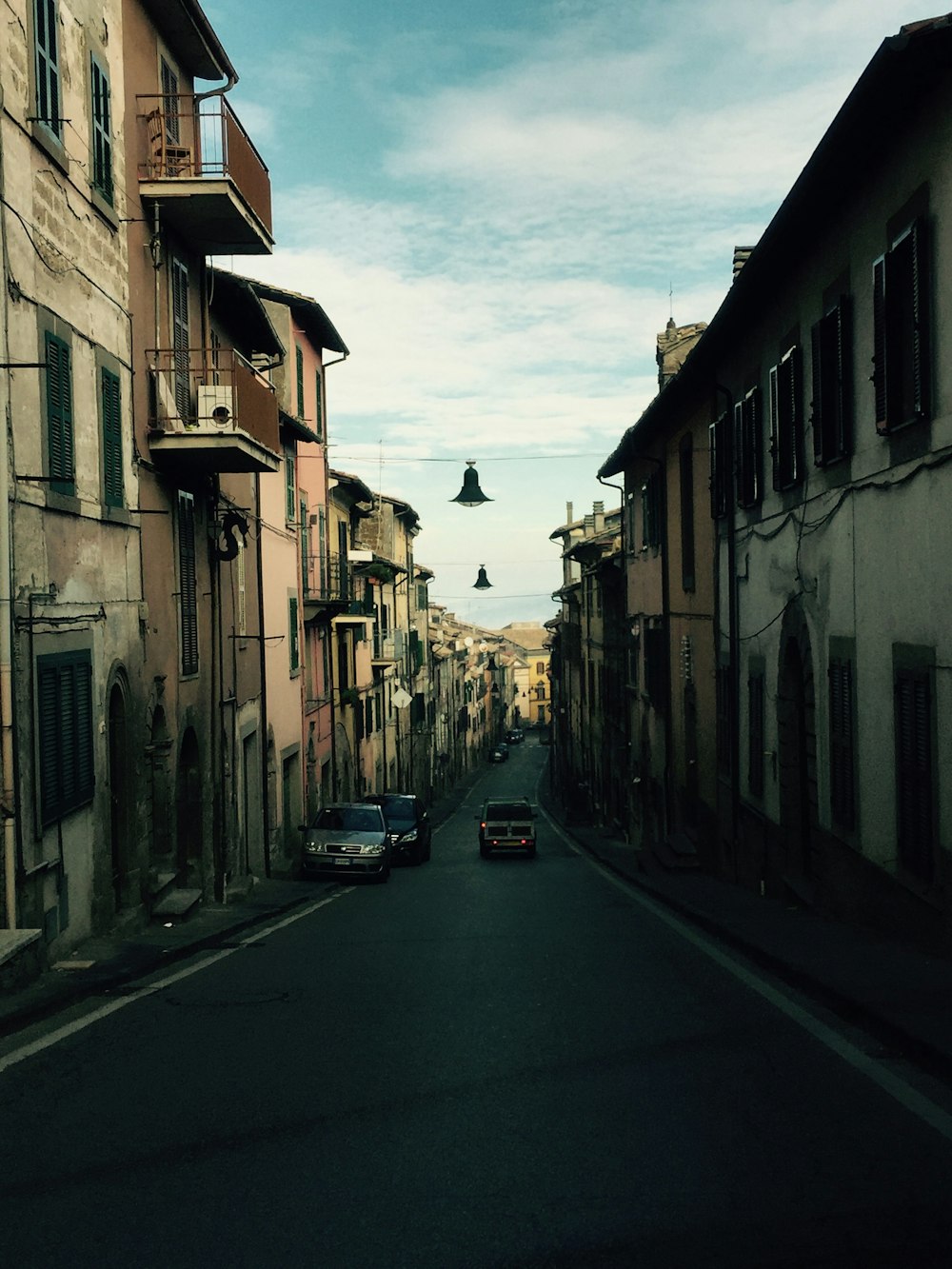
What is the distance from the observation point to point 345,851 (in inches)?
1033

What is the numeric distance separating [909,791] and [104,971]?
21.6 ft

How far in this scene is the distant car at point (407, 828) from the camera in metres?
32.6

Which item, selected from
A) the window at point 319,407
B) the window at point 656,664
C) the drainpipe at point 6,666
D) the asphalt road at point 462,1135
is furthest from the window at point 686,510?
the drainpipe at point 6,666

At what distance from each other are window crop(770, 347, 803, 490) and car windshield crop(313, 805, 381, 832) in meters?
13.7

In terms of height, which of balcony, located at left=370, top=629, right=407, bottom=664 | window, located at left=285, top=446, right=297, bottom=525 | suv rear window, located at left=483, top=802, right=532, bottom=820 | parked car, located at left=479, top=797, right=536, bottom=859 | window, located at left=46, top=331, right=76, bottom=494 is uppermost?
window, located at left=285, top=446, right=297, bottom=525

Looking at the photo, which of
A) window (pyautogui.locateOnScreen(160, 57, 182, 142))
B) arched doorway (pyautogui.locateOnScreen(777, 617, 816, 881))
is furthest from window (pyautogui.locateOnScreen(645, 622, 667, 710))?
window (pyautogui.locateOnScreen(160, 57, 182, 142))

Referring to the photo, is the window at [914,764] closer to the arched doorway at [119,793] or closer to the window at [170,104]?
the arched doorway at [119,793]

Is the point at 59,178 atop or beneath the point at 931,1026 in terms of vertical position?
atop

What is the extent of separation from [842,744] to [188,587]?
360 inches

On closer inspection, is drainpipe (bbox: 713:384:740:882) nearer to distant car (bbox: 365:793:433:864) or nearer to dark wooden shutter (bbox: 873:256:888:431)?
dark wooden shutter (bbox: 873:256:888:431)

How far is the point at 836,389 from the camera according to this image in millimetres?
13141

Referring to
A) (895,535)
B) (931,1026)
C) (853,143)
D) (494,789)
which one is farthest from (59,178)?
(494,789)

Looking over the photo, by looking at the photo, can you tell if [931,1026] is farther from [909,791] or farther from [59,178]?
[59,178]

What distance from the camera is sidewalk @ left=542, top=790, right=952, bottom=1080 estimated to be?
7652mm
